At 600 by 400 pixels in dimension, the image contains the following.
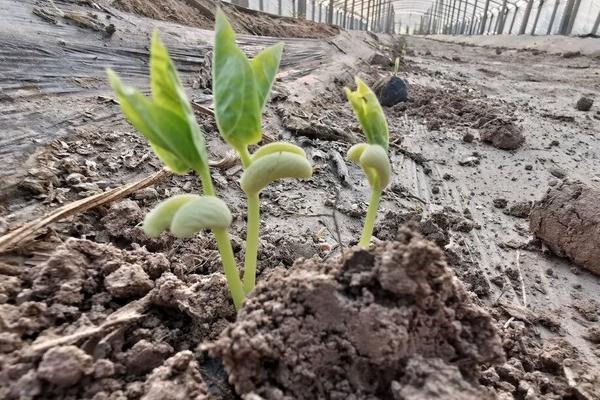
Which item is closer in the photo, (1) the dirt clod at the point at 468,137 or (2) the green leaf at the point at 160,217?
(2) the green leaf at the point at 160,217

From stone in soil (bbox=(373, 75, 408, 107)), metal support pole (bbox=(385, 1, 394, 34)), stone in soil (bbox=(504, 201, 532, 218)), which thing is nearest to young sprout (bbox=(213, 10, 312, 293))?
stone in soil (bbox=(504, 201, 532, 218))

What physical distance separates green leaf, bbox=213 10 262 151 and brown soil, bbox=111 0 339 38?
409cm

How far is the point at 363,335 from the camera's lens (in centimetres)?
78

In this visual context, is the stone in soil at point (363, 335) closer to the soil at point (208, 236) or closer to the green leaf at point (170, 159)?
the soil at point (208, 236)

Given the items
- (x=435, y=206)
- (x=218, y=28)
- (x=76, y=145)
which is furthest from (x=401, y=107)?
(x=218, y=28)

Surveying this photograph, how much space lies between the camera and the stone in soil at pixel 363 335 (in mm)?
765

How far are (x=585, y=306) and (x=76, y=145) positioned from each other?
Result: 2.07 m

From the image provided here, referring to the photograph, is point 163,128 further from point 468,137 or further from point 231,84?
point 468,137

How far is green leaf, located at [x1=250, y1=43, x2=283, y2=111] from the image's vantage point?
1.00m

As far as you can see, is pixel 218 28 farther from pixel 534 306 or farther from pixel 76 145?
pixel 534 306

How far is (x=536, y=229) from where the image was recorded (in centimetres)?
198

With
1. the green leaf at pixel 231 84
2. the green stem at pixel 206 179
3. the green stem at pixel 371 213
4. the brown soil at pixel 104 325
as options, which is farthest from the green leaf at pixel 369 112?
the brown soil at pixel 104 325

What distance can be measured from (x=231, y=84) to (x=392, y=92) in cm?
368

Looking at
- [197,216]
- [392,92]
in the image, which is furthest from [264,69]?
[392,92]
